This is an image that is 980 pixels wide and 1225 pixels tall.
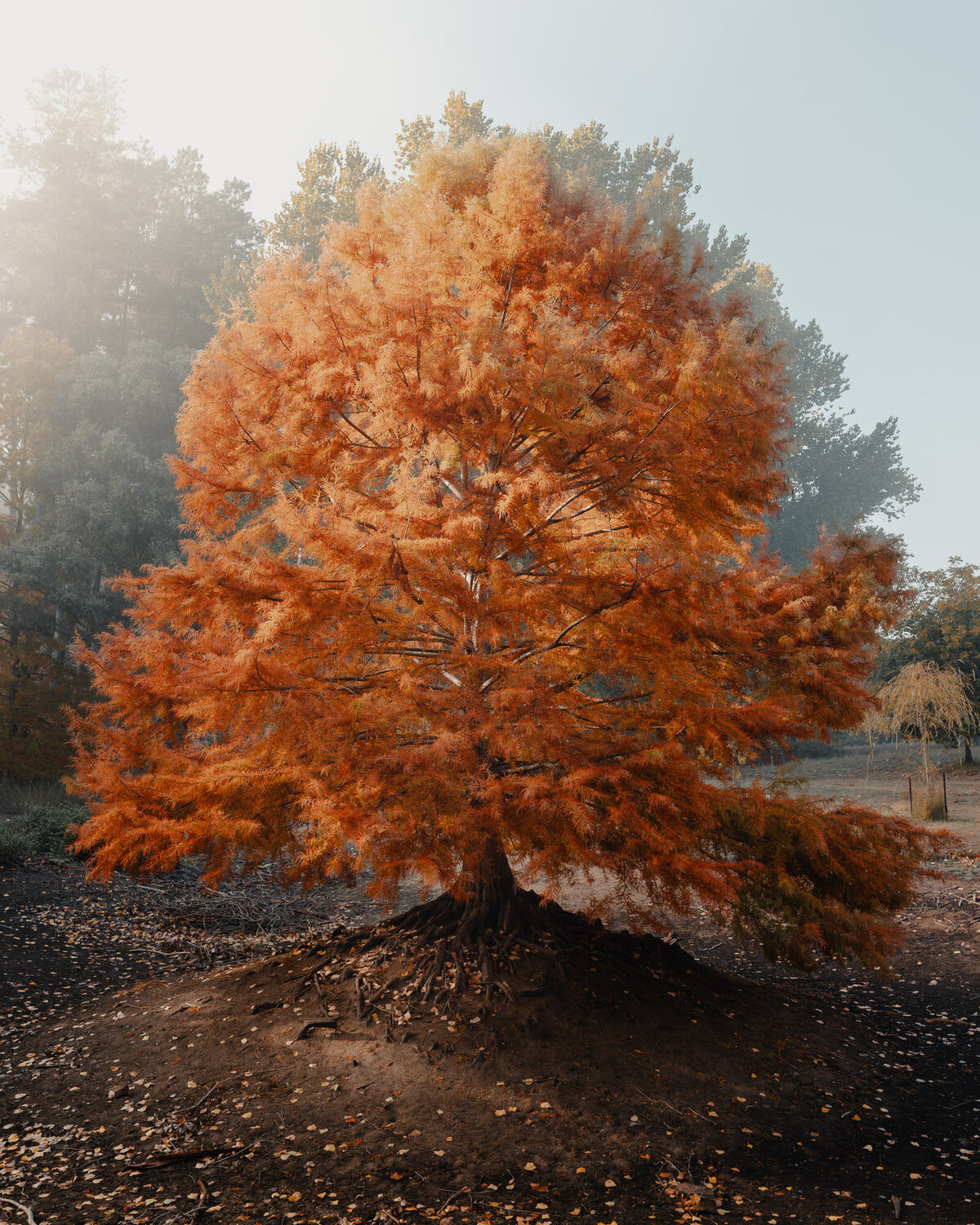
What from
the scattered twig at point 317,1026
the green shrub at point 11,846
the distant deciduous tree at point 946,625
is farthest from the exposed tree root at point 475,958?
the distant deciduous tree at point 946,625

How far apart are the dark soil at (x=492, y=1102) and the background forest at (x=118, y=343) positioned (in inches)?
351

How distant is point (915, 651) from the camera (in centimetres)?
1944

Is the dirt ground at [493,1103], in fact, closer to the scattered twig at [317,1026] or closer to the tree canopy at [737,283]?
the scattered twig at [317,1026]

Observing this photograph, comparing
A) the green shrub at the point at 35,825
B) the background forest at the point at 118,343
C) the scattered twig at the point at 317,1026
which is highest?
the background forest at the point at 118,343

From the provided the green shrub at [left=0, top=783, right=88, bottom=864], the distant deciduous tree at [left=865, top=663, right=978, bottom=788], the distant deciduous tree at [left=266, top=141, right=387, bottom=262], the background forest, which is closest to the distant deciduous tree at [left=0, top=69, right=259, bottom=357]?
the background forest

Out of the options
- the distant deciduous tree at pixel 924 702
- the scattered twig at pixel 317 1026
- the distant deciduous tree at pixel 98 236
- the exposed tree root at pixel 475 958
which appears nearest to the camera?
the scattered twig at pixel 317 1026

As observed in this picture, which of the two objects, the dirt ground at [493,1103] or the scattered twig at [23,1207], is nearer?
the scattered twig at [23,1207]

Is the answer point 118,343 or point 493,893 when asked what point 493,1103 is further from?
point 118,343

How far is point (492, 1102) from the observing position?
158 inches

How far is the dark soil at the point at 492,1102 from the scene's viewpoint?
3367 mm

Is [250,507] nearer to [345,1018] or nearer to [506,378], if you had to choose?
[506,378]

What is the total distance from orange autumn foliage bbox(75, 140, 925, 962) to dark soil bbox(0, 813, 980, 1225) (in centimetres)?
86

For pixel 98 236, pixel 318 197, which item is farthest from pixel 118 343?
pixel 318 197

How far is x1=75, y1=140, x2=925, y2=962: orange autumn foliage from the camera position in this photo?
A: 12.7 feet
